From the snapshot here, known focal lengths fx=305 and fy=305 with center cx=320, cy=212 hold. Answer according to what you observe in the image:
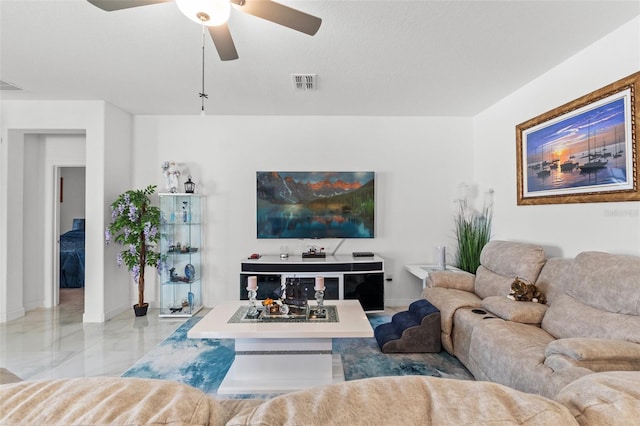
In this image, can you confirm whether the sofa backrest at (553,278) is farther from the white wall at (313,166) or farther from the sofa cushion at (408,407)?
the sofa cushion at (408,407)

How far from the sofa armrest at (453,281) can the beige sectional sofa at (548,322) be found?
0.66ft

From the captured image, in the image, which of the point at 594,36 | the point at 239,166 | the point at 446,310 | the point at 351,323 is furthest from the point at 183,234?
the point at 594,36

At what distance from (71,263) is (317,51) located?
560 centimetres

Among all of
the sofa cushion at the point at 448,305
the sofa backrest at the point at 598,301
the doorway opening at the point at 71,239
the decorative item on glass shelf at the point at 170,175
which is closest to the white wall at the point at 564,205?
the sofa backrest at the point at 598,301

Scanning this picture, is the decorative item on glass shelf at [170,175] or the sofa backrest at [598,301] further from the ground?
the decorative item on glass shelf at [170,175]

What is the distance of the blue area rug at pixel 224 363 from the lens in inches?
95.7

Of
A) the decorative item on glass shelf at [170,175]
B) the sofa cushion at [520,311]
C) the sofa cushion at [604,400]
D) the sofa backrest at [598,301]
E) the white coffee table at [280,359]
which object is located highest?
the decorative item on glass shelf at [170,175]

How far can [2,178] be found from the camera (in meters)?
3.84

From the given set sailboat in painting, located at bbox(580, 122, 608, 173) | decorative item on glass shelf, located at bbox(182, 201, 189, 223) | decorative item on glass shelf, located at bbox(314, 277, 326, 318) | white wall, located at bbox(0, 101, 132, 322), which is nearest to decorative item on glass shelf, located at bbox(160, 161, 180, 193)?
decorative item on glass shelf, located at bbox(182, 201, 189, 223)

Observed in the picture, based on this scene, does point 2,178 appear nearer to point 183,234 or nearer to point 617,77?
point 183,234

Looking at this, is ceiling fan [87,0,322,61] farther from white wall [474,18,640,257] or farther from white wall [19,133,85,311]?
white wall [19,133,85,311]

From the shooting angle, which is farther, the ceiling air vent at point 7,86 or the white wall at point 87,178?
the white wall at point 87,178

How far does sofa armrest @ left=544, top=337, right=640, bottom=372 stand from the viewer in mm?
1565

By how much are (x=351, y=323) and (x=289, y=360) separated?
1.80 ft
